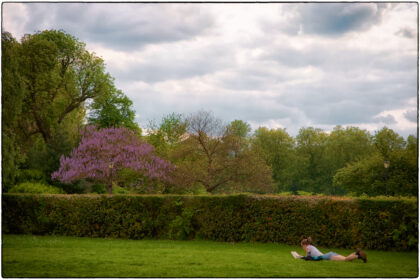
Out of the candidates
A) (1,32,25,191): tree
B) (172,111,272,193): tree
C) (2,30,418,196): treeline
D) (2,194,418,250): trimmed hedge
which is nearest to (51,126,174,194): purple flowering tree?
(2,30,418,196): treeline

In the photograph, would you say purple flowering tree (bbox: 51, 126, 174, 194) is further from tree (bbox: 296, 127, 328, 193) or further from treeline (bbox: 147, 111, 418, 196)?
tree (bbox: 296, 127, 328, 193)

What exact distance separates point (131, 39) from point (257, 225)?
7.57 meters

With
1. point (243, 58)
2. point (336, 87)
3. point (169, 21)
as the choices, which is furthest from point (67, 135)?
point (169, 21)

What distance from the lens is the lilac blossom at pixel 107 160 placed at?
2759 cm

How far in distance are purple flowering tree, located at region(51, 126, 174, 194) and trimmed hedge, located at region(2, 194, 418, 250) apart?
10.9 m

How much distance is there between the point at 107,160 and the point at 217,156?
27.0ft

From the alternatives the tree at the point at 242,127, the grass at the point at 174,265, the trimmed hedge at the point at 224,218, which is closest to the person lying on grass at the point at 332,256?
the grass at the point at 174,265

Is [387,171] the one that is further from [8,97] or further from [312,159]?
[8,97]

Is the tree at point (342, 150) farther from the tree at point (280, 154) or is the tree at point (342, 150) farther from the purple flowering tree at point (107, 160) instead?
the purple flowering tree at point (107, 160)

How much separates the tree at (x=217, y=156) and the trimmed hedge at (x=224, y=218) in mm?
14392

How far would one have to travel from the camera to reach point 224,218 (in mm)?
14984

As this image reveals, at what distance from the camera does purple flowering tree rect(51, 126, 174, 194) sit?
2759 centimetres

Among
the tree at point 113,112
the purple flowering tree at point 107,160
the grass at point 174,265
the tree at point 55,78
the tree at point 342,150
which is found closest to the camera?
the grass at point 174,265

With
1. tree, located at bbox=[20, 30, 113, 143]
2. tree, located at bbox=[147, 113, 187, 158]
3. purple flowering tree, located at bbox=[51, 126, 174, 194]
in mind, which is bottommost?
purple flowering tree, located at bbox=[51, 126, 174, 194]
